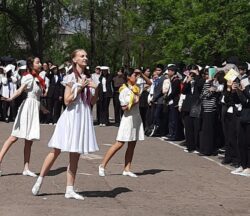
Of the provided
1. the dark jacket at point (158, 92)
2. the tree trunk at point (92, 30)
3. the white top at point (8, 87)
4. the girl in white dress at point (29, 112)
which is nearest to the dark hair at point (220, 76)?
the girl in white dress at point (29, 112)

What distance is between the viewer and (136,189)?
9.99 metres

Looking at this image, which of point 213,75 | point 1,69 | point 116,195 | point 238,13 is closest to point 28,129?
point 116,195

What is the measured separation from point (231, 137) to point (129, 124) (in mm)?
2722

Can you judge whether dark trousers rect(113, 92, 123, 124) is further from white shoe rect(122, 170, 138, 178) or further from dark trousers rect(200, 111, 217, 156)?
white shoe rect(122, 170, 138, 178)

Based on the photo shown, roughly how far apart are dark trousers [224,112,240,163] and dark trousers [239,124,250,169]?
20.7 inches

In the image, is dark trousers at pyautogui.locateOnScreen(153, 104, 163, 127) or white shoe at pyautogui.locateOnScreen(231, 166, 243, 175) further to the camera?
dark trousers at pyautogui.locateOnScreen(153, 104, 163, 127)

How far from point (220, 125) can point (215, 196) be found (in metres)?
5.16

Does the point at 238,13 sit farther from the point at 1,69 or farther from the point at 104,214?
the point at 104,214

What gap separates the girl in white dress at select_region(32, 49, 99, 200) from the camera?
8.71 m

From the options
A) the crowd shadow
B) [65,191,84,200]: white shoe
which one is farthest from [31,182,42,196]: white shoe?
[65,191,84,200]: white shoe

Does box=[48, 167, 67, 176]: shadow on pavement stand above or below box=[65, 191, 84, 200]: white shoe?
below

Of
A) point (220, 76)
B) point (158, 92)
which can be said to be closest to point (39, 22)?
point (158, 92)

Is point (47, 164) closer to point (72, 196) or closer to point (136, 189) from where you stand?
point (72, 196)

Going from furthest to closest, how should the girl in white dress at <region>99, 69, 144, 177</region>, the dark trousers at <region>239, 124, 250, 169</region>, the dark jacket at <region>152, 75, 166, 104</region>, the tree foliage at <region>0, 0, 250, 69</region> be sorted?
the tree foliage at <region>0, 0, 250, 69</region> < the dark jacket at <region>152, 75, 166, 104</region> < the dark trousers at <region>239, 124, 250, 169</region> < the girl in white dress at <region>99, 69, 144, 177</region>
